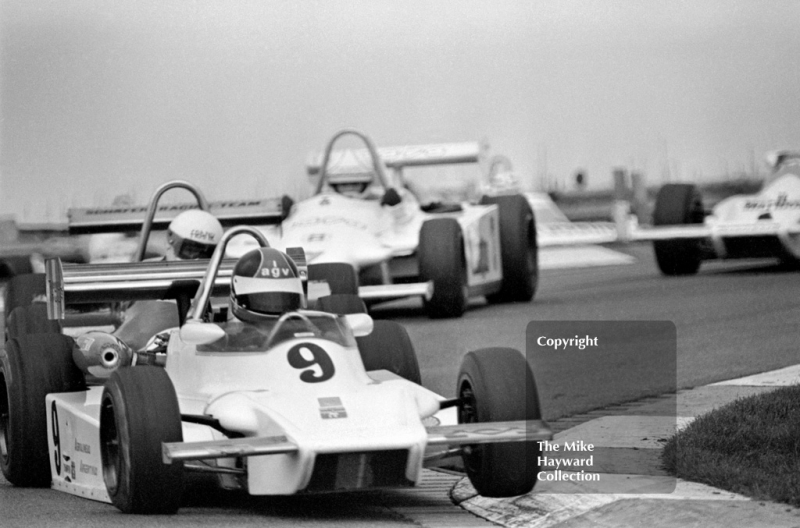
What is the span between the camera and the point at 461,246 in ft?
44.8

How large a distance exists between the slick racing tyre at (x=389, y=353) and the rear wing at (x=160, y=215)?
10.6 ft

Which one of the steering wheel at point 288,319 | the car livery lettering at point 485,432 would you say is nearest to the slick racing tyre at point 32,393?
the steering wheel at point 288,319

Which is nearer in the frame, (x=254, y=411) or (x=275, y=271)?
(x=254, y=411)

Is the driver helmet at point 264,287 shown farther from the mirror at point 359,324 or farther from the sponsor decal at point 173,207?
the sponsor decal at point 173,207

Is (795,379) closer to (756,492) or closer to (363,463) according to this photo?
(756,492)

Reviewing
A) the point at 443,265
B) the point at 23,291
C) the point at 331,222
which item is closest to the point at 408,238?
the point at 331,222

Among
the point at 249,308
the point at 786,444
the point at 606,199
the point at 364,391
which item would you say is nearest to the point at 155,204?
the point at 249,308

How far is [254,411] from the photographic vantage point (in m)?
6.12

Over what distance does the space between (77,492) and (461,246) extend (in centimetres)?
722

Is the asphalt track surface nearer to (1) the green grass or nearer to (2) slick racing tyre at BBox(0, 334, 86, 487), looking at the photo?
(2) slick racing tyre at BBox(0, 334, 86, 487)

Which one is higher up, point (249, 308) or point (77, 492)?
point (249, 308)

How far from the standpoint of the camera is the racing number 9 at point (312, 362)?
20.8 feet

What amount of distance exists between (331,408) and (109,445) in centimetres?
107

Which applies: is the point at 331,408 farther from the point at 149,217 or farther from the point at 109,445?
the point at 149,217
